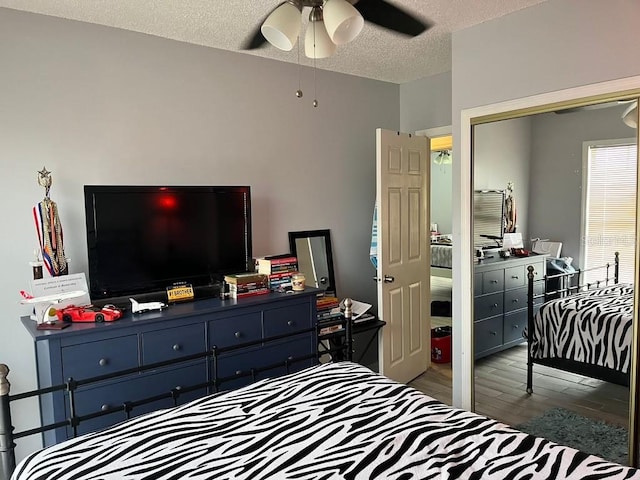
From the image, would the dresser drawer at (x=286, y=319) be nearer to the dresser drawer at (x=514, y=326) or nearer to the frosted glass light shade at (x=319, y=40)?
the dresser drawer at (x=514, y=326)

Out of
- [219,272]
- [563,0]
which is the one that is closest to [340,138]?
[219,272]

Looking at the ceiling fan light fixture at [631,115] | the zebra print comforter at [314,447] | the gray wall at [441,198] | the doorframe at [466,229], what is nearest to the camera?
the zebra print comforter at [314,447]

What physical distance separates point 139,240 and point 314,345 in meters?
1.28

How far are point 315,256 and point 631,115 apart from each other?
2.32 metres

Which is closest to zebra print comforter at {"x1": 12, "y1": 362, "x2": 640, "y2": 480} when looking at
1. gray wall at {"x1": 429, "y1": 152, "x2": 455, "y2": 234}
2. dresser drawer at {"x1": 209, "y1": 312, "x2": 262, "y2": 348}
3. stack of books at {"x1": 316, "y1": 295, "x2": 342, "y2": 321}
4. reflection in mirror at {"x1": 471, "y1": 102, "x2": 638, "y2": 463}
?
dresser drawer at {"x1": 209, "y1": 312, "x2": 262, "y2": 348}

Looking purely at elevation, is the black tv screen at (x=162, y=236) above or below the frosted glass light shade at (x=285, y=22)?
below

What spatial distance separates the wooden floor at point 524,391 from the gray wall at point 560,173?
73 centimetres

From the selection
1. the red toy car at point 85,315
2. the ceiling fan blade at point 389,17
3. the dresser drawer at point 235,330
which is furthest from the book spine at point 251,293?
the ceiling fan blade at point 389,17

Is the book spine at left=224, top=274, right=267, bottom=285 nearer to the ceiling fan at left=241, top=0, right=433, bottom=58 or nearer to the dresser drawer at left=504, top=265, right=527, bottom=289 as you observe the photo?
the ceiling fan at left=241, top=0, right=433, bottom=58

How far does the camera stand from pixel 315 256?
3914 mm

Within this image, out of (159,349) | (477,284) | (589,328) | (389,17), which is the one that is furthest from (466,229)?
(159,349)

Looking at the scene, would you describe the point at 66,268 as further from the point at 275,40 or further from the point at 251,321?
the point at 275,40

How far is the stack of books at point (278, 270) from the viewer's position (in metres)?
3.17

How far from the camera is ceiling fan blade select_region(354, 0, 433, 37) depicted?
199 cm
